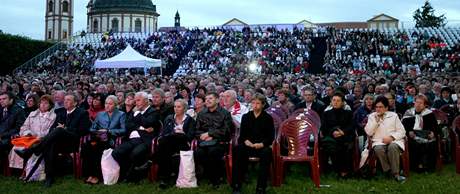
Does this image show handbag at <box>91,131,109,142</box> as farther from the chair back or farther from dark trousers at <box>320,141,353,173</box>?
dark trousers at <box>320,141,353,173</box>

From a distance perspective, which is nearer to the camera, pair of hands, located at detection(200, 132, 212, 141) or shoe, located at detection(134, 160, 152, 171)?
pair of hands, located at detection(200, 132, 212, 141)

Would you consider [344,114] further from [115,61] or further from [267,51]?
[267,51]

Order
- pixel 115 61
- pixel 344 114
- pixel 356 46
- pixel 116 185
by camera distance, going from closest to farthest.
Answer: pixel 116 185
pixel 344 114
pixel 115 61
pixel 356 46

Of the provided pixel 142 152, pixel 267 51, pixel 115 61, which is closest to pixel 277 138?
pixel 142 152

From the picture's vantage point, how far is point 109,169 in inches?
290

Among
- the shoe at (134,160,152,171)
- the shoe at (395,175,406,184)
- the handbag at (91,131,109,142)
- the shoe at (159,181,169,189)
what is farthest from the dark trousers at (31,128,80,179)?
the shoe at (395,175,406,184)

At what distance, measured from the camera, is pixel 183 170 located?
279 inches

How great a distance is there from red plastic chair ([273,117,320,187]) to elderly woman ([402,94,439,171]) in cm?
156

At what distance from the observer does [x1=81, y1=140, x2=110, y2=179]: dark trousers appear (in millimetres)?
7535

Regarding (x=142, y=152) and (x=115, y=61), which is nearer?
(x=142, y=152)

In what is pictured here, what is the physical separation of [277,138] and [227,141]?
2.16ft

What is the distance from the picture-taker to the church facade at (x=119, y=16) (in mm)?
78938

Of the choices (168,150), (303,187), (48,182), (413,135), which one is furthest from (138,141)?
(413,135)

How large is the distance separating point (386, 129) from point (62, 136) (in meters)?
4.36
